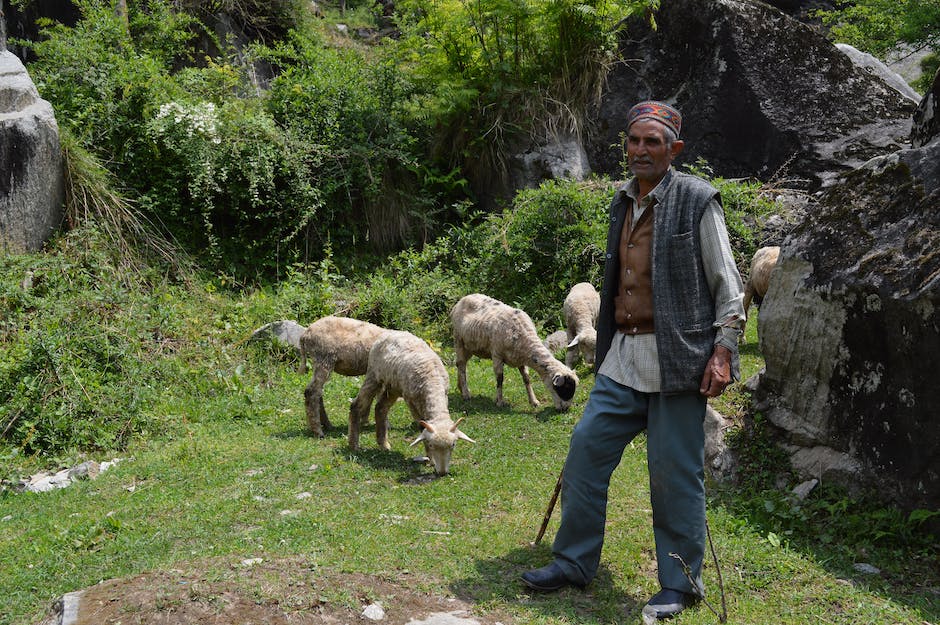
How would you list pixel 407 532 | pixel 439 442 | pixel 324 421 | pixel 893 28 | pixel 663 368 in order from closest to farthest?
pixel 663 368 → pixel 407 532 → pixel 439 442 → pixel 324 421 → pixel 893 28

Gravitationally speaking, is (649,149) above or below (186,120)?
above

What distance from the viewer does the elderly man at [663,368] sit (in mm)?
4816

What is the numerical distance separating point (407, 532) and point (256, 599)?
154 cm

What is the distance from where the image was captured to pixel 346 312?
41.3ft

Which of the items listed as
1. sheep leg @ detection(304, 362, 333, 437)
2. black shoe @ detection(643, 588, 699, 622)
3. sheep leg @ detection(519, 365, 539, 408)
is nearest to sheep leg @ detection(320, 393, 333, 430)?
→ sheep leg @ detection(304, 362, 333, 437)

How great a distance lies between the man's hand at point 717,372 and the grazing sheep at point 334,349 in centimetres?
458

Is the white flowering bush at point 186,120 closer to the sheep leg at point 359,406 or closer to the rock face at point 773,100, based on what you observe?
the sheep leg at point 359,406

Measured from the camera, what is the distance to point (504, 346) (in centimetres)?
967

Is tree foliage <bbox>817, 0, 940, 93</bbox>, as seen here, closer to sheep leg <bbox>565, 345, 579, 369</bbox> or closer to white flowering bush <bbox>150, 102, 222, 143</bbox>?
sheep leg <bbox>565, 345, 579, 369</bbox>

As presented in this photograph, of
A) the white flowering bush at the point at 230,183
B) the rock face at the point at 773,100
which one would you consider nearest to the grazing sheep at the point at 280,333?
the white flowering bush at the point at 230,183

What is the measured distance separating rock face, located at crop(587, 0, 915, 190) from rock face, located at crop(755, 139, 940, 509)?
24.7 feet

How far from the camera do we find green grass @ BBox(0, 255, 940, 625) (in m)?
5.30

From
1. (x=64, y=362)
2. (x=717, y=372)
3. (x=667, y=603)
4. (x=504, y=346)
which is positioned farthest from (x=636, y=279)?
(x=64, y=362)

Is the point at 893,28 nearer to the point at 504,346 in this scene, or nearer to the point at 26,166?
the point at 504,346
